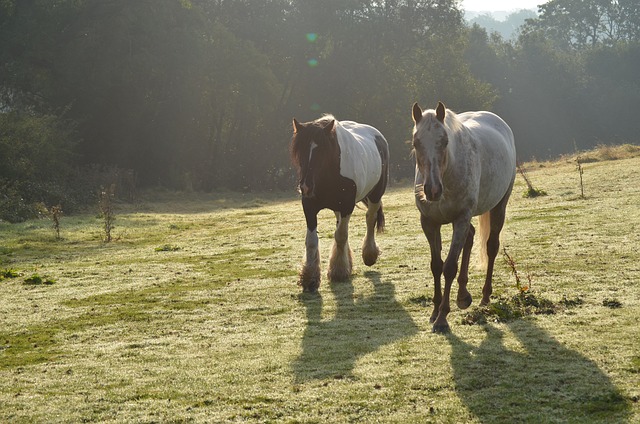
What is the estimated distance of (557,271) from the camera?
10516mm

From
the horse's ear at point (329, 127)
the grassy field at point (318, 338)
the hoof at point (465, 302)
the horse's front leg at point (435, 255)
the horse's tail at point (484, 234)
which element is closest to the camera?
the grassy field at point (318, 338)

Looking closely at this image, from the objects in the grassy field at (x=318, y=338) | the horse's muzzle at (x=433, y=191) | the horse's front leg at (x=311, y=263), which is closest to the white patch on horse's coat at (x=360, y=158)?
the horse's front leg at (x=311, y=263)

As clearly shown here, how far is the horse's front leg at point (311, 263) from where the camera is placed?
10484 millimetres

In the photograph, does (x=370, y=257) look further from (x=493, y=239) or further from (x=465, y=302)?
(x=465, y=302)

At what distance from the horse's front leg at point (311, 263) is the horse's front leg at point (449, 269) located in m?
2.84

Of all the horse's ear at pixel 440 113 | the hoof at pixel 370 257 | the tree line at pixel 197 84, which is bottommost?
the hoof at pixel 370 257

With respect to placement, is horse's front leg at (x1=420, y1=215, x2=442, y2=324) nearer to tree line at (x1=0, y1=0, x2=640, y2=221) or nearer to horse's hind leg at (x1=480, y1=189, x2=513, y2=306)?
horse's hind leg at (x1=480, y1=189, x2=513, y2=306)

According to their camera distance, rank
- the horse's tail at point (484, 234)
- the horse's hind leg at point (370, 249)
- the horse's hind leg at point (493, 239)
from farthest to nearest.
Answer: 1. the horse's hind leg at point (370, 249)
2. the horse's tail at point (484, 234)
3. the horse's hind leg at point (493, 239)

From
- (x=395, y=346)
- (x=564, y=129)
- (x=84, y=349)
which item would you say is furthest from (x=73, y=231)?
(x=564, y=129)

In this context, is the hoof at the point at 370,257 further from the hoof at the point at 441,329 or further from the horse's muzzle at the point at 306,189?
Answer: the hoof at the point at 441,329

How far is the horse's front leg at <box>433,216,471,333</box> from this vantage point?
7781 millimetres

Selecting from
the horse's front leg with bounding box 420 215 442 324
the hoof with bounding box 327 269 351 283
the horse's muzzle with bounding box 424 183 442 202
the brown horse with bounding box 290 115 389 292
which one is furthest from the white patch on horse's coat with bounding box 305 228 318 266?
the horse's muzzle with bounding box 424 183 442 202

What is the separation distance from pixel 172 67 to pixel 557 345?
3144cm

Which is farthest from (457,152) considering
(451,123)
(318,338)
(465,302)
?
(318,338)
